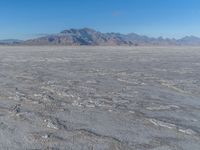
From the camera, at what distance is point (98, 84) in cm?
1567

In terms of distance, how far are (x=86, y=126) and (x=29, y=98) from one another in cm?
395

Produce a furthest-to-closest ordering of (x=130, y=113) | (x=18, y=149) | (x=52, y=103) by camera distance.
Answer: (x=52, y=103) < (x=130, y=113) < (x=18, y=149)

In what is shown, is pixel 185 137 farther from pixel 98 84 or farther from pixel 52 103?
pixel 98 84

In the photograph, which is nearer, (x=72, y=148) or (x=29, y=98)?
(x=72, y=148)

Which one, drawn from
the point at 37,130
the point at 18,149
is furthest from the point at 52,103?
the point at 18,149

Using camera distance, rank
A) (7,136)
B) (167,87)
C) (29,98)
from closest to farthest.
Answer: (7,136)
(29,98)
(167,87)

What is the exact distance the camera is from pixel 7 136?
7.39 metres

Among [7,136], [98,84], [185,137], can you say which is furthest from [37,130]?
[98,84]

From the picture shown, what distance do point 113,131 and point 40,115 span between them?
2.19m

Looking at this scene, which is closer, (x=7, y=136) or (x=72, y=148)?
(x=72, y=148)

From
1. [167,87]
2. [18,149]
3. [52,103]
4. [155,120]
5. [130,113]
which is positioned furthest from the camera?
[167,87]

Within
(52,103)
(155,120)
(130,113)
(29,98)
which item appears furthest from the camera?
(29,98)

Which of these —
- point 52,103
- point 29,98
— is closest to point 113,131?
point 52,103

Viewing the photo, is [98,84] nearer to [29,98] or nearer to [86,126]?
[29,98]
